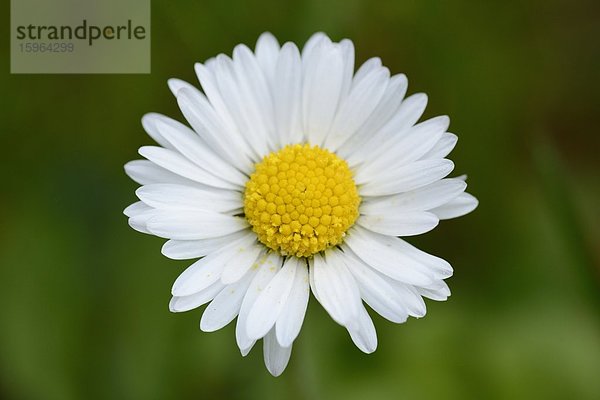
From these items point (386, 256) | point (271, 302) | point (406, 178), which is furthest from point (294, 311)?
point (406, 178)

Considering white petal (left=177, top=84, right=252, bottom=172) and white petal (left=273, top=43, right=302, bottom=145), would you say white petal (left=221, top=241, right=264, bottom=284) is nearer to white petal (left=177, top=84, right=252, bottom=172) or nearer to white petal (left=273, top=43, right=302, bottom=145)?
white petal (left=177, top=84, right=252, bottom=172)

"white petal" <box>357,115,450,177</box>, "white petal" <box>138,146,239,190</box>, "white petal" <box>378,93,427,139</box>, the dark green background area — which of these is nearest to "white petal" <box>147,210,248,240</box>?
"white petal" <box>138,146,239,190</box>

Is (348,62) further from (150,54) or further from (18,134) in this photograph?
(18,134)

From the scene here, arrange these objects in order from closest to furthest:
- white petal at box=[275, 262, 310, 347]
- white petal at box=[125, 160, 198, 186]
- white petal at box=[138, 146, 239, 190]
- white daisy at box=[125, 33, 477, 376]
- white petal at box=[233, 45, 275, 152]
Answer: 1. white petal at box=[275, 262, 310, 347]
2. white daisy at box=[125, 33, 477, 376]
3. white petal at box=[138, 146, 239, 190]
4. white petal at box=[125, 160, 198, 186]
5. white petal at box=[233, 45, 275, 152]

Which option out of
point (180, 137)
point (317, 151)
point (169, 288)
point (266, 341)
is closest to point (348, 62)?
point (317, 151)

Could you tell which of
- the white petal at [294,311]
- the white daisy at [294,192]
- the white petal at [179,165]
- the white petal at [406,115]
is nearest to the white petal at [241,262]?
the white daisy at [294,192]

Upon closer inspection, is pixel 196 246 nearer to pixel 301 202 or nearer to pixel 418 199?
pixel 301 202
